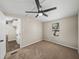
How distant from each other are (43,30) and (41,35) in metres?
0.68

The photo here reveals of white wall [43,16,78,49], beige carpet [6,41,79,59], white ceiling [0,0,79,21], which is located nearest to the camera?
white ceiling [0,0,79,21]

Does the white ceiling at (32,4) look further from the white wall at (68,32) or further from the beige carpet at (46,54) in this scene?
the beige carpet at (46,54)

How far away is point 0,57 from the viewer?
235 centimetres

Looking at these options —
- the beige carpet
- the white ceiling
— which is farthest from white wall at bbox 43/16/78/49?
the white ceiling

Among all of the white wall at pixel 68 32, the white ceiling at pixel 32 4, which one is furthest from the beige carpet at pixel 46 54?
the white ceiling at pixel 32 4

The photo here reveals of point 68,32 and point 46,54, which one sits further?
point 68,32

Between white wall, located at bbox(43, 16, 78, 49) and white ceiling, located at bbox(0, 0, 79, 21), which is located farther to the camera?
white wall, located at bbox(43, 16, 78, 49)

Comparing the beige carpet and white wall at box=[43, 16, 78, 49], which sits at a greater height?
white wall at box=[43, 16, 78, 49]

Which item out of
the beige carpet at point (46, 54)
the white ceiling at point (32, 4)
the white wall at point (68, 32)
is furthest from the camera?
the white wall at point (68, 32)

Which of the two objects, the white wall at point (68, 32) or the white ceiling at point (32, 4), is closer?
the white ceiling at point (32, 4)

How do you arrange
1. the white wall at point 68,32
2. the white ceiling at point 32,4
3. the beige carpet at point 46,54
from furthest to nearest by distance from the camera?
the white wall at point 68,32, the beige carpet at point 46,54, the white ceiling at point 32,4

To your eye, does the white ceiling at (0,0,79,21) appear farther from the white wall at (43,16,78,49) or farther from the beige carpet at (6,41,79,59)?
the beige carpet at (6,41,79,59)

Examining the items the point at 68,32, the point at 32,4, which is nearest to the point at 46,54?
the point at 68,32

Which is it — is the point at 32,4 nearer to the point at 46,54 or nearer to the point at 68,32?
the point at 46,54
